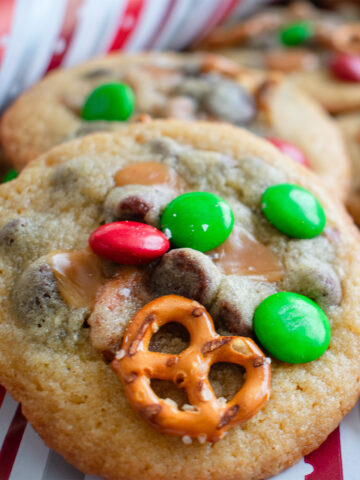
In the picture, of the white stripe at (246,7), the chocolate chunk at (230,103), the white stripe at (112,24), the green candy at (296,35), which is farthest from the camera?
the white stripe at (246,7)

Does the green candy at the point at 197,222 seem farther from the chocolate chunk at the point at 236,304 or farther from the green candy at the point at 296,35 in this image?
the green candy at the point at 296,35

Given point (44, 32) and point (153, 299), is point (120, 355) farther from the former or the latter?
point (44, 32)

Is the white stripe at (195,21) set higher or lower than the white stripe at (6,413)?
higher

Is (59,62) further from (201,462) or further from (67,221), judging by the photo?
(201,462)

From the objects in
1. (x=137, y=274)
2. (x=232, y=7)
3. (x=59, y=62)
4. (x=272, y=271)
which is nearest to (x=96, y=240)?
(x=137, y=274)

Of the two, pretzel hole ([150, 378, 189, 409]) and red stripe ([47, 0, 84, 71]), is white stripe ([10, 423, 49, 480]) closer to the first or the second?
pretzel hole ([150, 378, 189, 409])

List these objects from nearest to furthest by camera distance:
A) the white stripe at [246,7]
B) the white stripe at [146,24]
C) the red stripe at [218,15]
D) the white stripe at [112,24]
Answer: the white stripe at [112,24], the white stripe at [146,24], the red stripe at [218,15], the white stripe at [246,7]

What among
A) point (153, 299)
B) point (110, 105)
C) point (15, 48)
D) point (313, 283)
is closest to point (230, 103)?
point (110, 105)

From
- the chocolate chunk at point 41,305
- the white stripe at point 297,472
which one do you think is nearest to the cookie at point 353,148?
the white stripe at point 297,472

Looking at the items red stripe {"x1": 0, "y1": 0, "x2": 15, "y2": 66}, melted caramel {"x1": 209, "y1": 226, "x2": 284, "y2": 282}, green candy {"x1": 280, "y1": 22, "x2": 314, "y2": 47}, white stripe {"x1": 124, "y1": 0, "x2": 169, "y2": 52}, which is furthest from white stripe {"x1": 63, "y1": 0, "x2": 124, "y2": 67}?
melted caramel {"x1": 209, "y1": 226, "x2": 284, "y2": 282}
